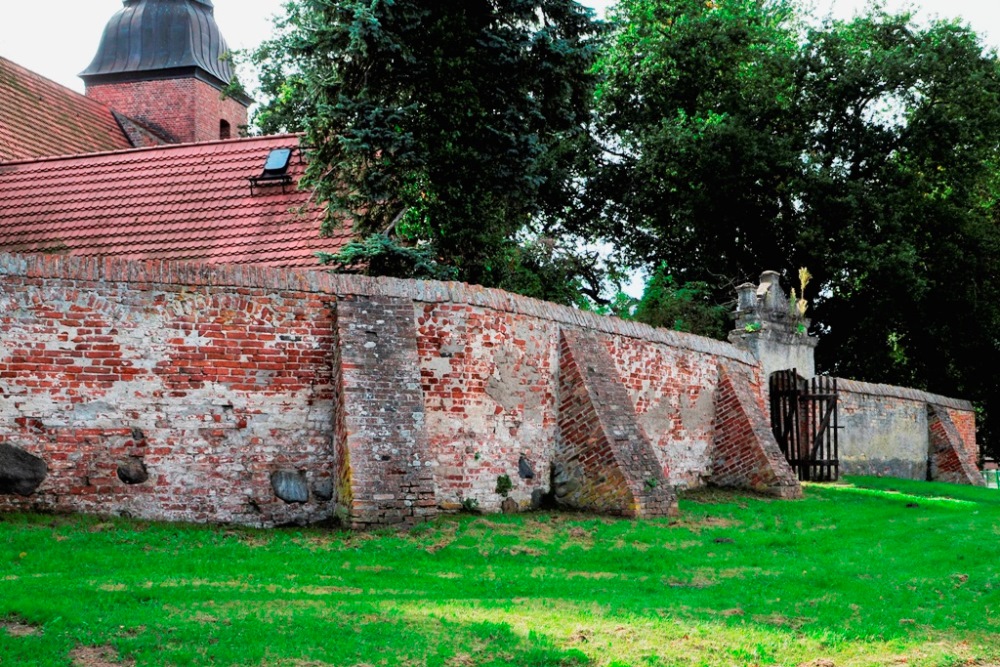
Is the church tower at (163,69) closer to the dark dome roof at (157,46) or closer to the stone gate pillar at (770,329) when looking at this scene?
the dark dome roof at (157,46)

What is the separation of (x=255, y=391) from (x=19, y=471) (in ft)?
7.04

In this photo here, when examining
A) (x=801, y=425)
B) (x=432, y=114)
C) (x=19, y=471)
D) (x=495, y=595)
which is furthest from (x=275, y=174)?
(x=495, y=595)

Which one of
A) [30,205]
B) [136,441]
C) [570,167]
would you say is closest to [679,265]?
[570,167]

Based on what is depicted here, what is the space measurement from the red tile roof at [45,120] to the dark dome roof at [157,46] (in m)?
5.95

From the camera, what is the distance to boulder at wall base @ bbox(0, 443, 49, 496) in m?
8.91

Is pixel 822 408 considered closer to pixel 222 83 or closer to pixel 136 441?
pixel 136 441

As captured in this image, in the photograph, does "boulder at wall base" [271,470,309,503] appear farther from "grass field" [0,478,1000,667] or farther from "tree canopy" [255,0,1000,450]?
"tree canopy" [255,0,1000,450]

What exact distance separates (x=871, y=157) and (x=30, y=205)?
19.7m

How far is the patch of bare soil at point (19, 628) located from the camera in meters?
5.62

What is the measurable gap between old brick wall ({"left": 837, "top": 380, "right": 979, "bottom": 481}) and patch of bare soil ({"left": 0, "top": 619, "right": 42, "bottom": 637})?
16299 mm

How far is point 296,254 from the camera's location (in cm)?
1658

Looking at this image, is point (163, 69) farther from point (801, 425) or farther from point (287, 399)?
A: point (287, 399)

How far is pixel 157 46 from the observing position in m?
32.7

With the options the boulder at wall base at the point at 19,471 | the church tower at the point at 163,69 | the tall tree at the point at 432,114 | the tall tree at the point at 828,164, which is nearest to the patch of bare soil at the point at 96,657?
the boulder at wall base at the point at 19,471
